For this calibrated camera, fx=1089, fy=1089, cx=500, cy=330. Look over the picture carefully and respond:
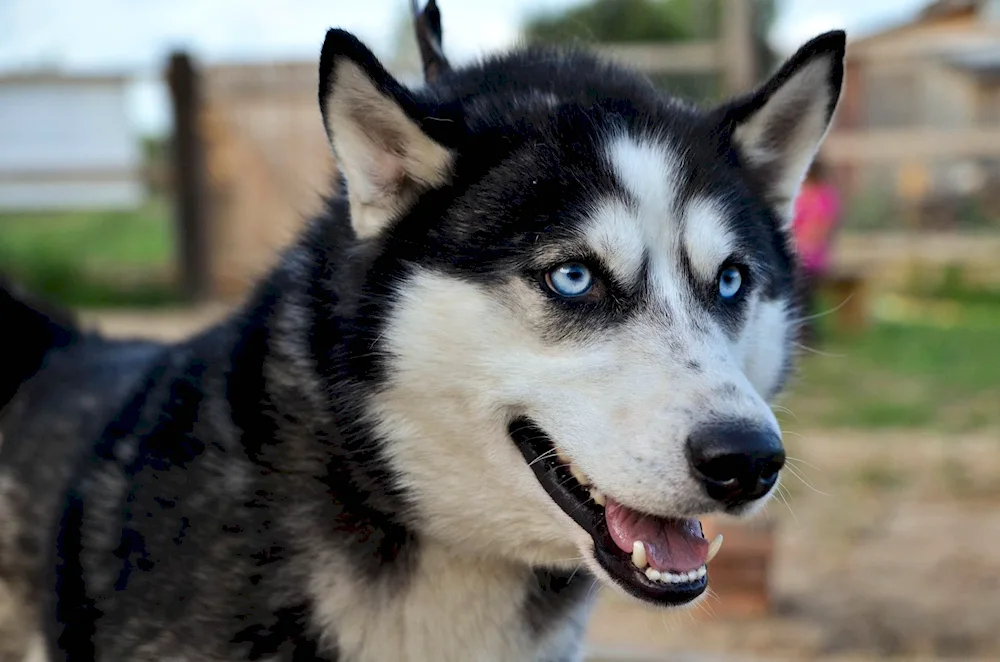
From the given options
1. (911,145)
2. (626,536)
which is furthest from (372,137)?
(911,145)

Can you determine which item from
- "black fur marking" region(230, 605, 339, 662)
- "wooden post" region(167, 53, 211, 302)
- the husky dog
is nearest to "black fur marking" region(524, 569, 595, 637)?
the husky dog

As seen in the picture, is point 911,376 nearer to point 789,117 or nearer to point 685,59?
point 685,59

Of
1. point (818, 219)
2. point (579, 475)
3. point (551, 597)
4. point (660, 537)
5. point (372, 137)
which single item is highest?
point (372, 137)

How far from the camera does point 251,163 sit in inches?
452

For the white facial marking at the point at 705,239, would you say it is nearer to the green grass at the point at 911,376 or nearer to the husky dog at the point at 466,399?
the husky dog at the point at 466,399

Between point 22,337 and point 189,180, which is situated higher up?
point 22,337

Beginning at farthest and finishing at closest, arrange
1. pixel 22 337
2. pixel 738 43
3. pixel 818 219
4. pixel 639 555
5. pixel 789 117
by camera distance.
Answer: pixel 738 43 → pixel 818 219 → pixel 22 337 → pixel 789 117 → pixel 639 555

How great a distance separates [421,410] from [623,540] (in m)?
0.44

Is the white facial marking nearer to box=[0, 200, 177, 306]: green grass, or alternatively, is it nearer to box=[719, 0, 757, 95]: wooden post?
box=[719, 0, 757, 95]: wooden post

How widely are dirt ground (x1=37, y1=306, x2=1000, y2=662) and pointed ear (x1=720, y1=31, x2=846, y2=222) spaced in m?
0.96

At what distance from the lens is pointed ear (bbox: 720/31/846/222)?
7.65ft

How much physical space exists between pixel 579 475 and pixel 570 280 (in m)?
0.36

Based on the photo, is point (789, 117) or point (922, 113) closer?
point (789, 117)

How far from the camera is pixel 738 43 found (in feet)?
32.6
